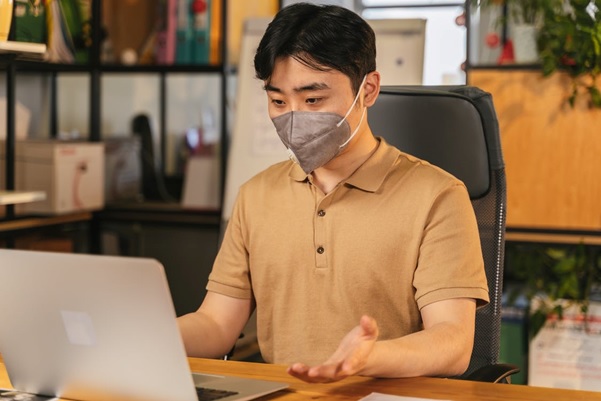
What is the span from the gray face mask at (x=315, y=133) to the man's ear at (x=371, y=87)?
0.12 ft

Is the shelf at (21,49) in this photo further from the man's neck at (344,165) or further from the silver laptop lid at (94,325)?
the silver laptop lid at (94,325)

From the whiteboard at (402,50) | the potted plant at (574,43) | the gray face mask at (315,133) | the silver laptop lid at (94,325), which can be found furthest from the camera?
the whiteboard at (402,50)

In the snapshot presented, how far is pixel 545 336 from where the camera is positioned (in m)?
3.36

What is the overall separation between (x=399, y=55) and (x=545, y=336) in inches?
42.0

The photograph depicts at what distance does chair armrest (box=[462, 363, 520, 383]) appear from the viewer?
169 centimetres

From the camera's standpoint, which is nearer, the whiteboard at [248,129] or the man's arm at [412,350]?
the man's arm at [412,350]

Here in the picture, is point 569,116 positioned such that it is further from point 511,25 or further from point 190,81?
point 190,81

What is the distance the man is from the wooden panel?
1.49 metres

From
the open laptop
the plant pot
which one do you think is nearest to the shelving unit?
the plant pot

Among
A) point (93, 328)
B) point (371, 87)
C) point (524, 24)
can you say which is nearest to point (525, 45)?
point (524, 24)

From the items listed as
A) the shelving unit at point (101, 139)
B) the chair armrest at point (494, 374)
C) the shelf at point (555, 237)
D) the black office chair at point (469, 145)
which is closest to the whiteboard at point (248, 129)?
the shelving unit at point (101, 139)

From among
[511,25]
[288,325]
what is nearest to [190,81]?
[511,25]

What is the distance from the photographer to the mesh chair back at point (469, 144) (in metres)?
1.97

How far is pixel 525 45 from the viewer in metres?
3.29
